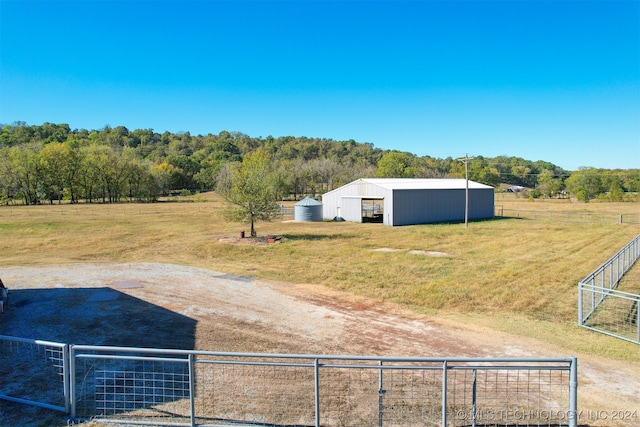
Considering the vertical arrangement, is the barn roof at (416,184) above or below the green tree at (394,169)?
below

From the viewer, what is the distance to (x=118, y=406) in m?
7.55

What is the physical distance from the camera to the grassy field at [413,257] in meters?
13.7

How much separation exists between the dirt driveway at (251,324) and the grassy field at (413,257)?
1.17 meters

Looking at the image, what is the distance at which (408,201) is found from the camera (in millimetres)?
40750

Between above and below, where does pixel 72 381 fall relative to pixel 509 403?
above

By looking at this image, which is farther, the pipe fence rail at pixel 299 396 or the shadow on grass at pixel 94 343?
the shadow on grass at pixel 94 343

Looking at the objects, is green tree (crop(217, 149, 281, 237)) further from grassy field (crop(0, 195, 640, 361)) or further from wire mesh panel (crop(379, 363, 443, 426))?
wire mesh panel (crop(379, 363, 443, 426))

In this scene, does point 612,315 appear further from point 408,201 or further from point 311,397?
point 408,201

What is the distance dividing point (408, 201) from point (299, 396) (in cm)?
3436

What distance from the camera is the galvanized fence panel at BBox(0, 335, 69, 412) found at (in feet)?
23.0

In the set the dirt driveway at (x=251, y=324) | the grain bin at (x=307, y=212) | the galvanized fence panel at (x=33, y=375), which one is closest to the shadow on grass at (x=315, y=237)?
the grain bin at (x=307, y=212)

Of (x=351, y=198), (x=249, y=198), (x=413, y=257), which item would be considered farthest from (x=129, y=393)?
(x=351, y=198)

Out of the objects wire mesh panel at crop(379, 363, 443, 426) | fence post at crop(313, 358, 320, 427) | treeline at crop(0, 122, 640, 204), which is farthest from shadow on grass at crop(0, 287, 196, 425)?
treeline at crop(0, 122, 640, 204)

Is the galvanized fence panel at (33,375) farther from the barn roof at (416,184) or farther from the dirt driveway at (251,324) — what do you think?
the barn roof at (416,184)
